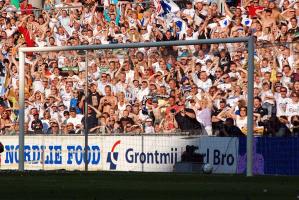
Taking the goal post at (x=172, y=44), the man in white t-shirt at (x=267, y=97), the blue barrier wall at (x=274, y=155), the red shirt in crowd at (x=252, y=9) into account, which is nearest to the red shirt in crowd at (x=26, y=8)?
the goal post at (x=172, y=44)

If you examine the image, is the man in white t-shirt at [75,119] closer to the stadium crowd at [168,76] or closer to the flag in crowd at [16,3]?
the stadium crowd at [168,76]

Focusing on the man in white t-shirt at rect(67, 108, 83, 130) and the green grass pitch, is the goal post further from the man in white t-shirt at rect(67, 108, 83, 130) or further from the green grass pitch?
the green grass pitch

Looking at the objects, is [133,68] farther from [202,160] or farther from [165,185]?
[165,185]

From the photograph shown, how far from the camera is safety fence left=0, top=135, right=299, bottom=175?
19.8 meters

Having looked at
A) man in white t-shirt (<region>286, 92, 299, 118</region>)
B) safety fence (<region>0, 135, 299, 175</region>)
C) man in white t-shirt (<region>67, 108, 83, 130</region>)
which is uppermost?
man in white t-shirt (<region>286, 92, 299, 118</region>)

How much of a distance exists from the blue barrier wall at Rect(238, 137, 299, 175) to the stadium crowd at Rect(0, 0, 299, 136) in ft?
0.72

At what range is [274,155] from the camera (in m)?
19.8

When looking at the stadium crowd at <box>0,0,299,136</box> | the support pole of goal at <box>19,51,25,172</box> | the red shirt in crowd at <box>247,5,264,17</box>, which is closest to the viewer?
the stadium crowd at <box>0,0,299,136</box>

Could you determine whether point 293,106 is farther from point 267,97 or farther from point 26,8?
point 26,8

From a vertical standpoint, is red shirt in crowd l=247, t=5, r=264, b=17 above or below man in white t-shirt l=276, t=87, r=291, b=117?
above

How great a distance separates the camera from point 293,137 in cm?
1958

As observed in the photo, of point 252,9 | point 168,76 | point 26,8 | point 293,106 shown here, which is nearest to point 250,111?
point 293,106

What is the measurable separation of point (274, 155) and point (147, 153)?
10.2 ft

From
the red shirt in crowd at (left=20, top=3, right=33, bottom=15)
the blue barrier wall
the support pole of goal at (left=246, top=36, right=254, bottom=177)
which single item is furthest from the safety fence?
the red shirt in crowd at (left=20, top=3, right=33, bottom=15)
